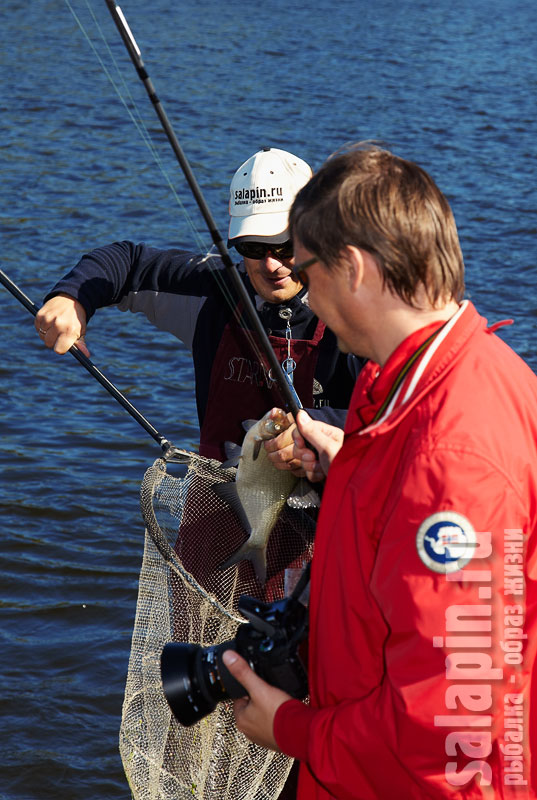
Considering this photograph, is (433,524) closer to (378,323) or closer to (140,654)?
(378,323)

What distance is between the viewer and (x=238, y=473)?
124 inches

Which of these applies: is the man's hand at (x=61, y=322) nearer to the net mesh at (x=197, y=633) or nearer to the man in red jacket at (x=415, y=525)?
the net mesh at (x=197, y=633)

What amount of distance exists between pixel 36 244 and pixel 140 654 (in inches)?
320

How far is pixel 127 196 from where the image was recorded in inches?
483

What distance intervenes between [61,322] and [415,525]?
1.78 m

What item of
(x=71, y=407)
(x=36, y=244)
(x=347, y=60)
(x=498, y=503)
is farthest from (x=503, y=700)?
(x=347, y=60)

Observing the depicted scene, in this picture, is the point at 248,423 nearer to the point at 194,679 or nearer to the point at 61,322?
the point at 61,322

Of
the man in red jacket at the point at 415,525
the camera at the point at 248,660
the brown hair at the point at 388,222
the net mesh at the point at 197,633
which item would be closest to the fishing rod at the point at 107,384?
the net mesh at the point at 197,633

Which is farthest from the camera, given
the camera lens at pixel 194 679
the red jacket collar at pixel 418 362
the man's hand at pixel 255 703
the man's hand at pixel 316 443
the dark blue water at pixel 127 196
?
the dark blue water at pixel 127 196

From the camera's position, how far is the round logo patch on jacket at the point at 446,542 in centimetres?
173

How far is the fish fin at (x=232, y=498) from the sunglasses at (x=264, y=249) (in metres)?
0.68

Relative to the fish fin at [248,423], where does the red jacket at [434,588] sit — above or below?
below

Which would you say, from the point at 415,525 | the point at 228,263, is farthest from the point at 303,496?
the point at 415,525

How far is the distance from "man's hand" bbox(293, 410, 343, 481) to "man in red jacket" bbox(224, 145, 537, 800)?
502mm
